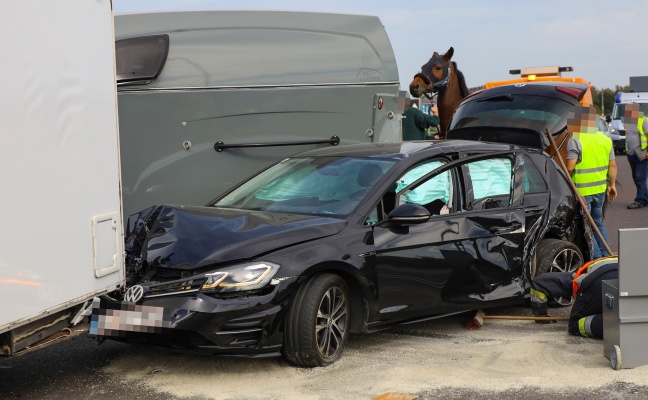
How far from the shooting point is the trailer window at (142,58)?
9.48m

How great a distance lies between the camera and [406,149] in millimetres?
7625

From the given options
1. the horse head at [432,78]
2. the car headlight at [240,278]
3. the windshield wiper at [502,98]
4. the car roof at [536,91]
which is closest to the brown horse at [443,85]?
the horse head at [432,78]

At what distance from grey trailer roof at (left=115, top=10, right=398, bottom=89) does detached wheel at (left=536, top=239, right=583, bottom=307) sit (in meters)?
3.03

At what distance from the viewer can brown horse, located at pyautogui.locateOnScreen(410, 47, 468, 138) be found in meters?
14.0

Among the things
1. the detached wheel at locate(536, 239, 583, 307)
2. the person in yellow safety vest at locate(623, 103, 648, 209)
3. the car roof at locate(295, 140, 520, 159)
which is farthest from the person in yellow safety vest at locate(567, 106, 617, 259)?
the person in yellow safety vest at locate(623, 103, 648, 209)

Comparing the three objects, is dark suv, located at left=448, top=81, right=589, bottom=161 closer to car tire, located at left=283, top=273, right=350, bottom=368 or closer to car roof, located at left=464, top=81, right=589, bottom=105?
car roof, located at left=464, top=81, right=589, bottom=105

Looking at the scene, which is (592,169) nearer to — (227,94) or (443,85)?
(443,85)

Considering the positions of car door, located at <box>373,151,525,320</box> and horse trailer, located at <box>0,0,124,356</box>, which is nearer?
horse trailer, located at <box>0,0,124,356</box>

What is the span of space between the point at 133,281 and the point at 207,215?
0.75m

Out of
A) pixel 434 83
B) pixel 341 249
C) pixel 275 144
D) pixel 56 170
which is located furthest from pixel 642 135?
pixel 56 170

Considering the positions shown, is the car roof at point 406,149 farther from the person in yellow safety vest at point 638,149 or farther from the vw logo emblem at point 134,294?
the person in yellow safety vest at point 638,149

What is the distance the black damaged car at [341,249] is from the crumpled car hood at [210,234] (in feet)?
0.04

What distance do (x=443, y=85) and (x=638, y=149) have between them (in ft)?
17.6

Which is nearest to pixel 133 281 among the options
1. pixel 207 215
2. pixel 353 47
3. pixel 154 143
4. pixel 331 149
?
pixel 207 215
